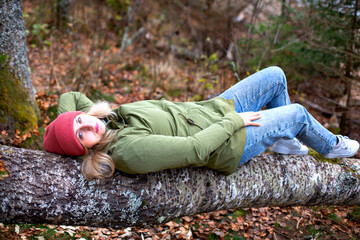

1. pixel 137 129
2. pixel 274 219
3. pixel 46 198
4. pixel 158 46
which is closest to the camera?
pixel 46 198

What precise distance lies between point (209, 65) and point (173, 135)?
3.79 m

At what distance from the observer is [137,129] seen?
256 centimetres

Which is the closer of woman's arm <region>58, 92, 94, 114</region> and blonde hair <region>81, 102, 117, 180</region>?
blonde hair <region>81, 102, 117, 180</region>

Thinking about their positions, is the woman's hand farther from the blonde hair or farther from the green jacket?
the blonde hair

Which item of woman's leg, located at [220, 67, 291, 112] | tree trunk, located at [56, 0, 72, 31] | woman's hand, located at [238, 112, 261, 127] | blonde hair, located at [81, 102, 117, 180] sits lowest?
blonde hair, located at [81, 102, 117, 180]

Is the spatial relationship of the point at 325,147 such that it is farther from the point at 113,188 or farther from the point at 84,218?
the point at 84,218

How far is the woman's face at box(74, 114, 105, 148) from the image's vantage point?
2.51 metres

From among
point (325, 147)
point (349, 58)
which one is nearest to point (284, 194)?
point (325, 147)

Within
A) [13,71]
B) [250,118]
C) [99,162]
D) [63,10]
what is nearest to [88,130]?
[99,162]

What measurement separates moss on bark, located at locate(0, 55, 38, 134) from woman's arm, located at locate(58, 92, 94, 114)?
120cm

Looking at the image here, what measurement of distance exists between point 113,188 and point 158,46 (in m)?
7.19

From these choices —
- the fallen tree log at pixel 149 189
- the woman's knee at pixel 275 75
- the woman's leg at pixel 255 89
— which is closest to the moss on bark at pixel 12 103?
the fallen tree log at pixel 149 189

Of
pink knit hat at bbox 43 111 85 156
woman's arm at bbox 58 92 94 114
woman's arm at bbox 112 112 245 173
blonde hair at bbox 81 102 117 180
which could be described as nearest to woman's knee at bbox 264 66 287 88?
woman's arm at bbox 112 112 245 173

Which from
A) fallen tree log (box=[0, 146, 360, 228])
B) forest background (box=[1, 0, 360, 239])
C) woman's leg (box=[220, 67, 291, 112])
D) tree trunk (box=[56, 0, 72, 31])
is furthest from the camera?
tree trunk (box=[56, 0, 72, 31])
